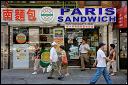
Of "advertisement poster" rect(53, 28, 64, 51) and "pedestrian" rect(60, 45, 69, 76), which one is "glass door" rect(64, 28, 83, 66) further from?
"pedestrian" rect(60, 45, 69, 76)

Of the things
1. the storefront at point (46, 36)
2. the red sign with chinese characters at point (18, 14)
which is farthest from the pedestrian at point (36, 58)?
the red sign with chinese characters at point (18, 14)

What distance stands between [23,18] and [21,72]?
2.89m

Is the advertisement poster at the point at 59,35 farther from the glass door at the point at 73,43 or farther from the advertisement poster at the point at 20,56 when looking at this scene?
the advertisement poster at the point at 20,56

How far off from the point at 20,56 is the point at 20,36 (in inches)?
44.2

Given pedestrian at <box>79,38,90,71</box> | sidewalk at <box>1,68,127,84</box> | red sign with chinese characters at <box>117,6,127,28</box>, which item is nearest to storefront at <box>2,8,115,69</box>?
pedestrian at <box>79,38,90,71</box>

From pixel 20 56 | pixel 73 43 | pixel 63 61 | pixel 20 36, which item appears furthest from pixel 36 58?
pixel 73 43

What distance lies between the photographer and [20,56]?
2002 centimetres

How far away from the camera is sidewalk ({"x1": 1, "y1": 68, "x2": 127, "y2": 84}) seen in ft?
50.8

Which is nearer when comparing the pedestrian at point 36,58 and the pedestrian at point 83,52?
the pedestrian at point 36,58

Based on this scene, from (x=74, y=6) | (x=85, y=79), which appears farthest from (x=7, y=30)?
(x=85, y=79)

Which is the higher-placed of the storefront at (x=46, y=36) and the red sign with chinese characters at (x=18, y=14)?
the red sign with chinese characters at (x=18, y=14)

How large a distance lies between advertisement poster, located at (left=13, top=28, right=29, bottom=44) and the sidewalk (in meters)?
1.69

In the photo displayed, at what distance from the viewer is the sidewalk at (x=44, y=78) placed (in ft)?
50.8

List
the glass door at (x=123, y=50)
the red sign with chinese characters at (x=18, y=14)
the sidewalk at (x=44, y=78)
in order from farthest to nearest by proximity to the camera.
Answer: the glass door at (x=123, y=50) → the red sign with chinese characters at (x=18, y=14) → the sidewalk at (x=44, y=78)
